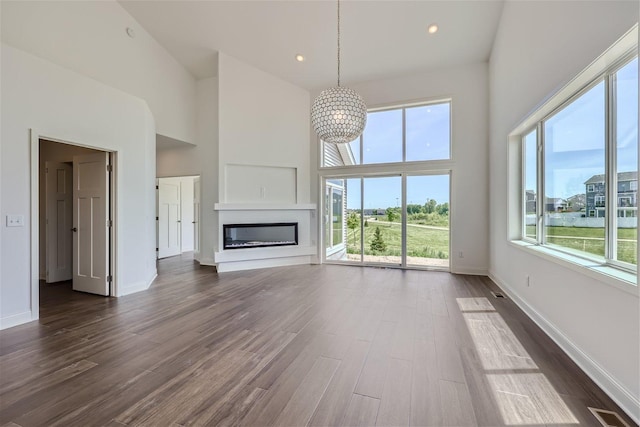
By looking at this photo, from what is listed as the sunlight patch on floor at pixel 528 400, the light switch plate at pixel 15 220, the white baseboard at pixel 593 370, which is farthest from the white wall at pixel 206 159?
the white baseboard at pixel 593 370

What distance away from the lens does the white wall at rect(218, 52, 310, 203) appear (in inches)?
221

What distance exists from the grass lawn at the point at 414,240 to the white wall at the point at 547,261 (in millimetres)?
1163

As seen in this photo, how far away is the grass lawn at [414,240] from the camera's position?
5555 millimetres

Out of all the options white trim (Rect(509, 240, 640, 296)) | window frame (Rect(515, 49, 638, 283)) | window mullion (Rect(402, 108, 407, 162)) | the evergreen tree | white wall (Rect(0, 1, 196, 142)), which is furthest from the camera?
the evergreen tree

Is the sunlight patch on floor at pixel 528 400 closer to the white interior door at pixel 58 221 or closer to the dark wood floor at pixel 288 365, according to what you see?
the dark wood floor at pixel 288 365

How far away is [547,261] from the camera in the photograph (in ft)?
9.18

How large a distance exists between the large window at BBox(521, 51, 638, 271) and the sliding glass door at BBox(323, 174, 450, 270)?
220 centimetres

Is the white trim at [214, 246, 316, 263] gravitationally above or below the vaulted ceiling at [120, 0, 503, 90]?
below

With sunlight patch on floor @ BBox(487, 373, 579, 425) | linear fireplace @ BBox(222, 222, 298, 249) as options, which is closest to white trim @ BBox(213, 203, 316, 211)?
linear fireplace @ BBox(222, 222, 298, 249)

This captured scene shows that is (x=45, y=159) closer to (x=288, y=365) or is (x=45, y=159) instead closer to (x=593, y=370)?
(x=288, y=365)

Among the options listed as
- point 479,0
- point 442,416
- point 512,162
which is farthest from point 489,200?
point 442,416

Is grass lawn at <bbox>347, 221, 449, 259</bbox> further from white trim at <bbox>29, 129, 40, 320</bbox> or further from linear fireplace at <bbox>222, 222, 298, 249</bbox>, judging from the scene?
white trim at <bbox>29, 129, 40, 320</bbox>

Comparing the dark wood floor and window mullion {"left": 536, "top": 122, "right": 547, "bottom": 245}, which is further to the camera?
window mullion {"left": 536, "top": 122, "right": 547, "bottom": 245}

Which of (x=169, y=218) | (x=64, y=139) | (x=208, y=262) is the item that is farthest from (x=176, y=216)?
(x=64, y=139)
